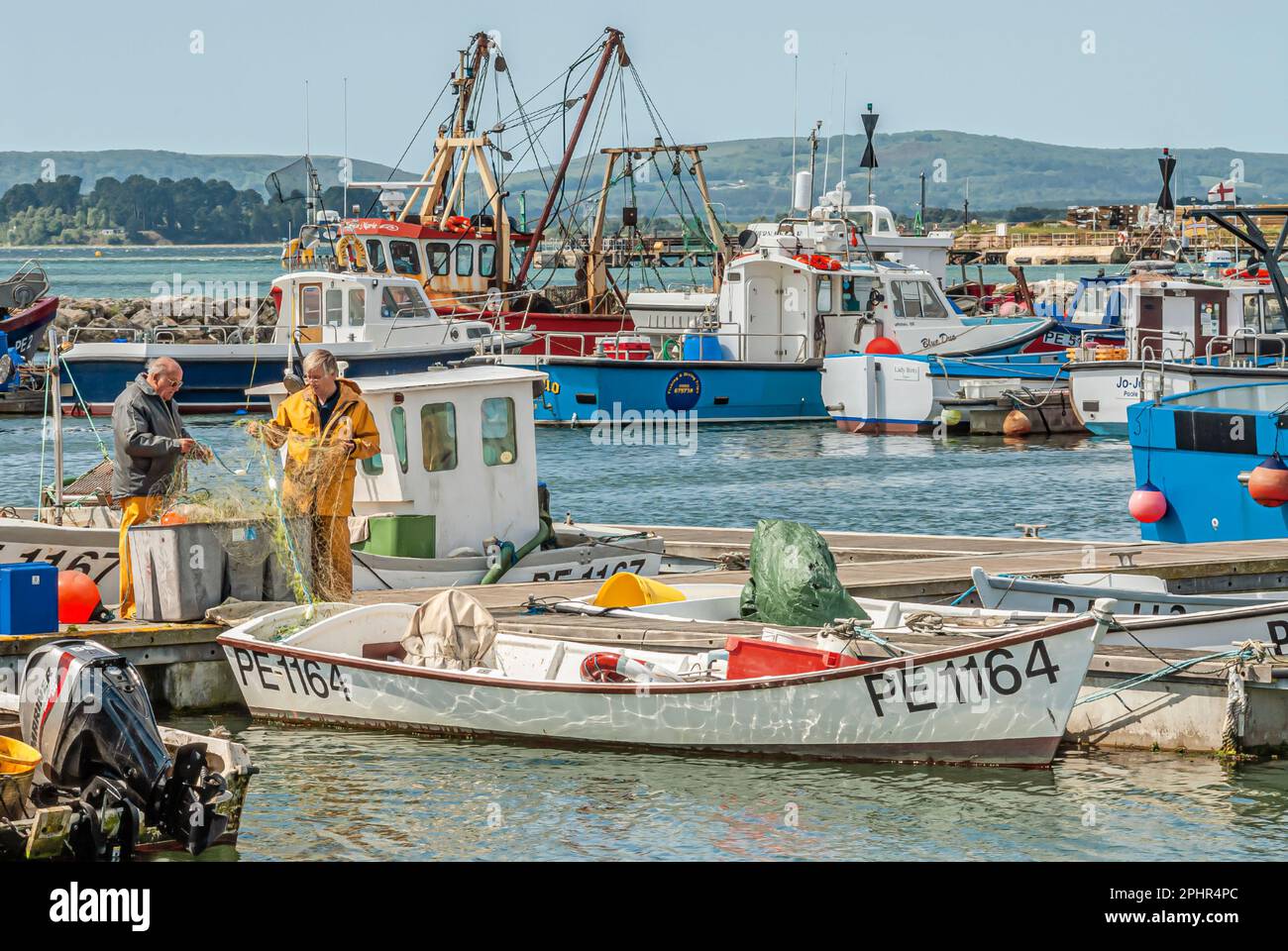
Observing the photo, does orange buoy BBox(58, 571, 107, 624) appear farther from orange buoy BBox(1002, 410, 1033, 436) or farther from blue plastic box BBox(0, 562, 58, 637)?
orange buoy BBox(1002, 410, 1033, 436)

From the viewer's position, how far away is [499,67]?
3806cm

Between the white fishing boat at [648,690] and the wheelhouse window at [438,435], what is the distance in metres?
1.82

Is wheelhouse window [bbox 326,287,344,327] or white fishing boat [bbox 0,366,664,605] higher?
wheelhouse window [bbox 326,287,344,327]

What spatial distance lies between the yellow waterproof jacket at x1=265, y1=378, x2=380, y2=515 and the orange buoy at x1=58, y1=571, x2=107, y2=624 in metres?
1.33

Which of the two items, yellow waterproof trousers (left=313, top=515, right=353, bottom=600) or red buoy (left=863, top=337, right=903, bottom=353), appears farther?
red buoy (left=863, top=337, right=903, bottom=353)

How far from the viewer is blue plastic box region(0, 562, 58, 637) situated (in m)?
10.7

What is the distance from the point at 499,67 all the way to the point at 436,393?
84.6ft

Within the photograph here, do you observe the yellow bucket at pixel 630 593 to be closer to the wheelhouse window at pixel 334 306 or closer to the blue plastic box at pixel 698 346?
the wheelhouse window at pixel 334 306

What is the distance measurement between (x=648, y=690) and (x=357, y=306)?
76.6 feet

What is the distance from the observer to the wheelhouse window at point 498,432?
1380 cm

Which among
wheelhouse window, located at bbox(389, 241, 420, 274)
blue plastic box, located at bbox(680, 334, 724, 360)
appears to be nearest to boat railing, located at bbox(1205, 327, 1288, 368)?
blue plastic box, located at bbox(680, 334, 724, 360)

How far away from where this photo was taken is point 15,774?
307 inches

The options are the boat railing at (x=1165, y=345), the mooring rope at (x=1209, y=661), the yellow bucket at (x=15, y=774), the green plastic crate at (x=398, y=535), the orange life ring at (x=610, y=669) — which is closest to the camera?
the yellow bucket at (x=15, y=774)

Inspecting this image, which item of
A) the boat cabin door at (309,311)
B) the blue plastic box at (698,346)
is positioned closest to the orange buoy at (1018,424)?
the blue plastic box at (698,346)
